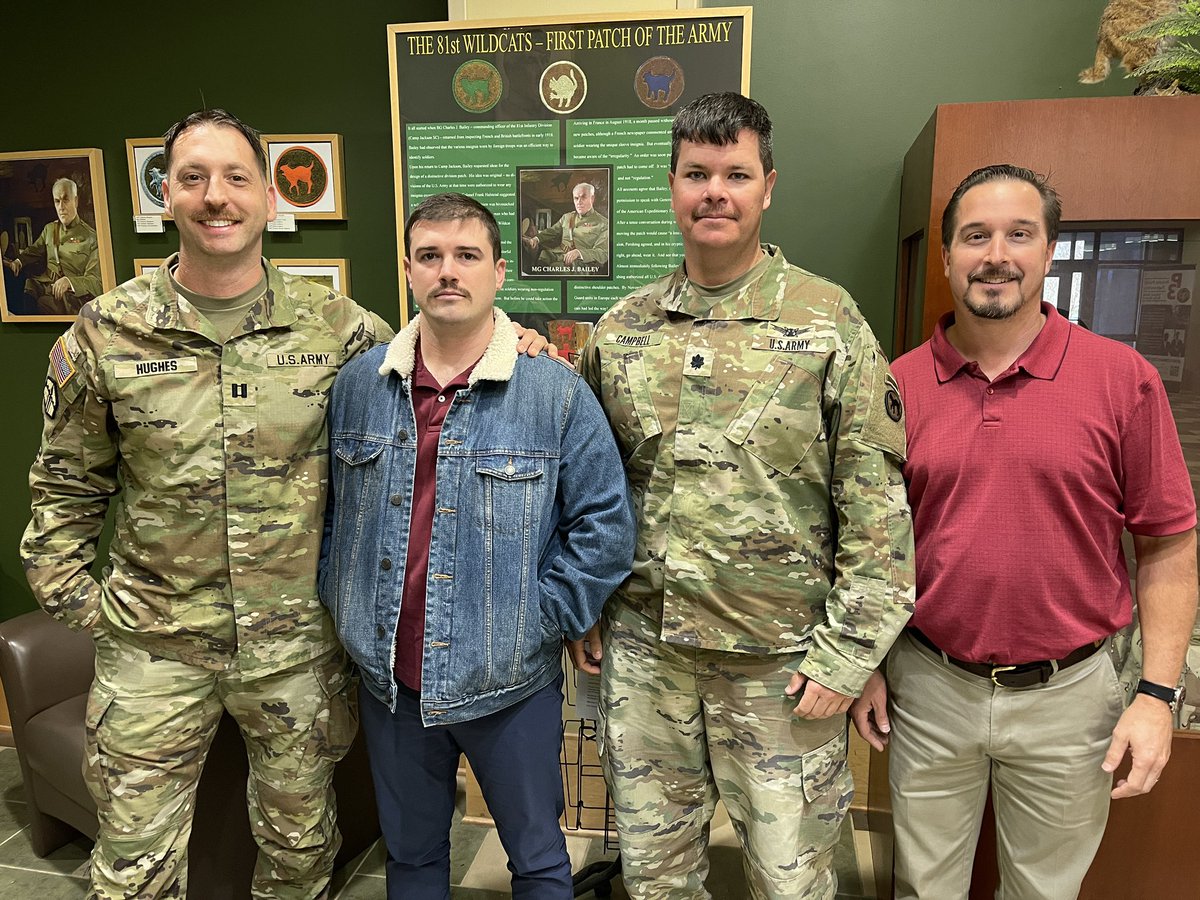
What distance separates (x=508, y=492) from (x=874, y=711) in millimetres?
915

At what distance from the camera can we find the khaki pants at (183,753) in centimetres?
170

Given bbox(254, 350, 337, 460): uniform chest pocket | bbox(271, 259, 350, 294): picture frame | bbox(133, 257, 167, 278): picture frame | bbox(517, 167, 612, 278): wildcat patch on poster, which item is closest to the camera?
bbox(254, 350, 337, 460): uniform chest pocket

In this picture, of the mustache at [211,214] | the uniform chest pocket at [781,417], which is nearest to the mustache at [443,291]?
the mustache at [211,214]

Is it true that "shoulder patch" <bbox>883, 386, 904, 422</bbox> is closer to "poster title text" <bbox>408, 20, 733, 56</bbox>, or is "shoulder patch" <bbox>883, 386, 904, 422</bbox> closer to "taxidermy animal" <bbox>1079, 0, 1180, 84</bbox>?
"taxidermy animal" <bbox>1079, 0, 1180, 84</bbox>

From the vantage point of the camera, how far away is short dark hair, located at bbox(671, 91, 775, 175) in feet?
4.84

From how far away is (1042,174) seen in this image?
5.93ft

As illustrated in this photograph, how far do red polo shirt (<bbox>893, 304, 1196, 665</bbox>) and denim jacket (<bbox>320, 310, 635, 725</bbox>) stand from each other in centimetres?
65

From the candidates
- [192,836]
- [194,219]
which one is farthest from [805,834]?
[194,219]

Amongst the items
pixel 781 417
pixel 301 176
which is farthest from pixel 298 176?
pixel 781 417

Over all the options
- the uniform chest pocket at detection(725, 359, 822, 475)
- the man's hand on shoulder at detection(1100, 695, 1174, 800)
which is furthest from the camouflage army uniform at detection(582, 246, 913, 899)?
the man's hand on shoulder at detection(1100, 695, 1174, 800)

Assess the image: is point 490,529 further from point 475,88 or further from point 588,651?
point 475,88

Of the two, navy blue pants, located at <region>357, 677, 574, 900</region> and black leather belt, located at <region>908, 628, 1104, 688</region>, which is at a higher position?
black leather belt, located at <region>908, 628, 1104, 688</region>

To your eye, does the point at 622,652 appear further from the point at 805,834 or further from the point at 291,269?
the point at 291,269

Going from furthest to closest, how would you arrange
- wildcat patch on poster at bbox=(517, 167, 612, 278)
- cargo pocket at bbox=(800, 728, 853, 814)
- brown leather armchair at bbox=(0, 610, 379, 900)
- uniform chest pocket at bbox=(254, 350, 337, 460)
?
wildcat patch on poster at bbox=(517, 167, 612, 278) → brown leather armchair at bbox=(0, 610, 379, 900) → uniform chest pocket at bbox=(254, 350, 337, 460) → cargo pocket at bbox=(800, 728, 853, 814)
